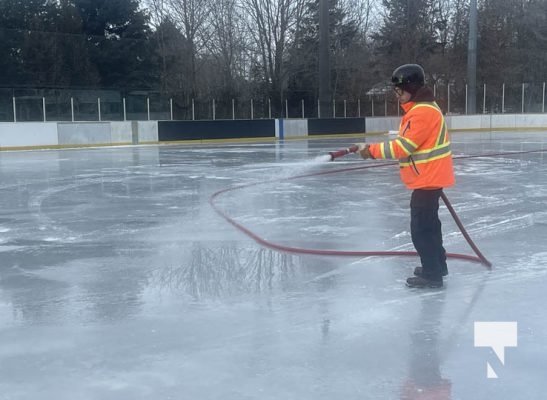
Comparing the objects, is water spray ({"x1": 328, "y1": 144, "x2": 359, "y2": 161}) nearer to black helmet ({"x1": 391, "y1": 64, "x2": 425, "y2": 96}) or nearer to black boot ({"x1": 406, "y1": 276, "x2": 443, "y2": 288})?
black helmet ({"x1": 391, "y1": 64, "x2": 425, "y2": 96})

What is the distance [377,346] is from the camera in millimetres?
4098

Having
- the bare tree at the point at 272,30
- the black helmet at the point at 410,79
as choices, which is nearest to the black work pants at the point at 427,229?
the black helmet at the point at 410,79

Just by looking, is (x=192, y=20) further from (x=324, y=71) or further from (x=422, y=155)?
(x=422, y=155)

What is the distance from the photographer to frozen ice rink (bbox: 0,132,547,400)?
3.63 meters

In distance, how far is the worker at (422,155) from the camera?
16.5ft

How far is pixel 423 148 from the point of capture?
16.7 feet

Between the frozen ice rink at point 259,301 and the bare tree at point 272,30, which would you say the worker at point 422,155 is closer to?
the frozen ice rink at point 259,301

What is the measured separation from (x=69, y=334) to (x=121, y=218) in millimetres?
4803

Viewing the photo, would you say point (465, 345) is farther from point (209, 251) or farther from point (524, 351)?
point (209, 251)

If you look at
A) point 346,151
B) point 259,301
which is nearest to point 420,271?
point 346,151

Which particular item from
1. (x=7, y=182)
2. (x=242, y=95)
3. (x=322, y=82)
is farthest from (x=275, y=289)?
(x=242, y=95)

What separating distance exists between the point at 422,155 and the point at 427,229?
586 millimetres

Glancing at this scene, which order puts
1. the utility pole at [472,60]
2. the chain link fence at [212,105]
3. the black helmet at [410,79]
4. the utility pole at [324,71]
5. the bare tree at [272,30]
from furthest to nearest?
the bare tree at [272,30] < the utility pole at [472,60] < the utility pole at [324,71] < the chain link fence at [212,105] < the black helmet at [410,79]

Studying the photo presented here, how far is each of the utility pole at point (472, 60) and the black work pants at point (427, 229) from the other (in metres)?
34.1
